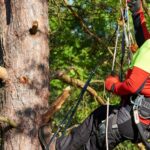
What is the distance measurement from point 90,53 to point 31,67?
452 centimetres

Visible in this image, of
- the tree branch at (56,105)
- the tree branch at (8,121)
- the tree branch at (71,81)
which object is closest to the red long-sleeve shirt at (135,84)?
A: the tree branch at (71,81)

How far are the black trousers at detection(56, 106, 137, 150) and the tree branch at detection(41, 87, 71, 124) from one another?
0.70 meters

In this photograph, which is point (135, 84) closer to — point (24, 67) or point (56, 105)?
point (56, 105)

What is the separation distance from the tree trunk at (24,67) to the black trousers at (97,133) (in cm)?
74

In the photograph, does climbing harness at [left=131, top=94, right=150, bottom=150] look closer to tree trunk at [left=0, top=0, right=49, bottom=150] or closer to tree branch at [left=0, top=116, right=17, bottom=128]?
tree trunk at [left=0, top=0, right=49, bottom=150]

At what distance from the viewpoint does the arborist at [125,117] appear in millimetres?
3738

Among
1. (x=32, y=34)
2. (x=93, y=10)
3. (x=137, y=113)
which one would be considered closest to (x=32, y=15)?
(x=32, y=34)

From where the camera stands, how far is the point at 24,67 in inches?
137

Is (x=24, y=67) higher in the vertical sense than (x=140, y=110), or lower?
higher

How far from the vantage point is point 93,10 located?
734 cm

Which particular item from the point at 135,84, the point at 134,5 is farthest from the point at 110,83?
the point at 134,5

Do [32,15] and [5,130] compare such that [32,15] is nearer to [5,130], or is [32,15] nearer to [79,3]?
[5,130]

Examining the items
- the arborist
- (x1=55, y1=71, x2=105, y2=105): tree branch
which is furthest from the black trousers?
(x1=55, y1=71, x2=105, y2=105): tree branch

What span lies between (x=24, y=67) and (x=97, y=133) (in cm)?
108
